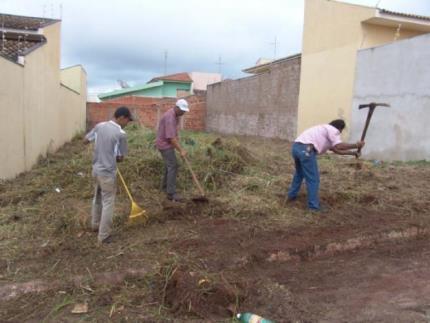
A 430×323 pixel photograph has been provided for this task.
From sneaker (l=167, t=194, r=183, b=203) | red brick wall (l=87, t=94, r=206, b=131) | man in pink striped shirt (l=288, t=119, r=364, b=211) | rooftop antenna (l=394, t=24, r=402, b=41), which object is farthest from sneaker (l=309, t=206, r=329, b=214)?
red brick wall (l=87, t=94, r=206, b=131)

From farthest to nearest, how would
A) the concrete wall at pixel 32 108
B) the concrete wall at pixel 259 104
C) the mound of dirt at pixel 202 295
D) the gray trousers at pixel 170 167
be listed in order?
1. the concrete wall at pixel 259 104
2. the concrete wall at pixel 32 108
3. the gray trousers at pixel 170 167
4. the mound of dirt at pixel 202 295

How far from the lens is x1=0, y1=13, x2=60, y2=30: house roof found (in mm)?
12387

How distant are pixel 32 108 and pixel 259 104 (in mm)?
12285

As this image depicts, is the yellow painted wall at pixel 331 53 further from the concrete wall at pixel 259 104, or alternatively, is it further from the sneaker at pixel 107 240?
the sneaker at pixel 107 240

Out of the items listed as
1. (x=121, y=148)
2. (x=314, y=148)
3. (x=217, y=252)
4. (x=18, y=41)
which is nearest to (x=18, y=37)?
(x=18, y=41)

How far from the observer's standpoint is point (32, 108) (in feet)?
31.0

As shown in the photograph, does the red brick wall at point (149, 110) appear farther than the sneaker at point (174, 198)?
Yes

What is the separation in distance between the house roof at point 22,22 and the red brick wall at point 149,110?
271 inches

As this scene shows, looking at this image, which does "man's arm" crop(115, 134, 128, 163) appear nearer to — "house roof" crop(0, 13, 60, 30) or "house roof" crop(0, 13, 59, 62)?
"house roof" crop(0, 13, 59, 62)

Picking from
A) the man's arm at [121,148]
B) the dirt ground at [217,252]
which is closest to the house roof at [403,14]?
the dirt ground at [217,252]

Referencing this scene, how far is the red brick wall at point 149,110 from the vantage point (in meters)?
22.9

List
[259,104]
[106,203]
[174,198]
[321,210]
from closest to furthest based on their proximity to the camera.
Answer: [106,203]
[321,210]
[174,198]
[259,104]

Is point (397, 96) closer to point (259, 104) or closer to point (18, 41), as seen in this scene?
point (259, 104)

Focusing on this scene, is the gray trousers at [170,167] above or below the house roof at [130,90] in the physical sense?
below
